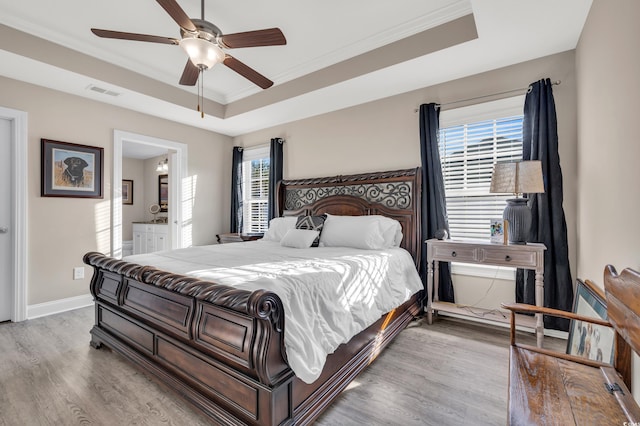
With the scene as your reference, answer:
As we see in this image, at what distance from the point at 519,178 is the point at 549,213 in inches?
19.8

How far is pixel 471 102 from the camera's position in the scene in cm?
304

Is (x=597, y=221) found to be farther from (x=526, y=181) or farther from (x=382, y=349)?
(x=382, y=349)

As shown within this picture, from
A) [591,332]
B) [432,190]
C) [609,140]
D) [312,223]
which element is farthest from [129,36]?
[591,332]

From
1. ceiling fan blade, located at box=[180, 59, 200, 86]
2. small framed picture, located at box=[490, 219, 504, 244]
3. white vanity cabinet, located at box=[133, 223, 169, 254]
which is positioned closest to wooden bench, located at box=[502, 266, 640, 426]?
small framed picture, located at box=[490, 219, 504, 244]

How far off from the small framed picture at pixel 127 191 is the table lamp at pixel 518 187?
24.6ft

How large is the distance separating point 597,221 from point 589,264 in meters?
0.42

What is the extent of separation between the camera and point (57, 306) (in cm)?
342

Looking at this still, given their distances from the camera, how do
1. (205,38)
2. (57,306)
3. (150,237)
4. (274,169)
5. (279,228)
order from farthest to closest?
(150,237)
(274,169)
(279,228)
(57,306)
(205,38)

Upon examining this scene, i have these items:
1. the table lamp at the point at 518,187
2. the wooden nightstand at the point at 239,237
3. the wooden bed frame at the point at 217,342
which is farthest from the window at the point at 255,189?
the table lamp at the point at 518,187

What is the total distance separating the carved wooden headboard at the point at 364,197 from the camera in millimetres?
3299

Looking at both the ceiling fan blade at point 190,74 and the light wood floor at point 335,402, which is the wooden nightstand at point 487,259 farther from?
the ceiling fan blade at point 190,74

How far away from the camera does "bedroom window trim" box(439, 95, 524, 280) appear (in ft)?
9.46

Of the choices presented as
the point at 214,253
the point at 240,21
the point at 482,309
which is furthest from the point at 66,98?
the point at 482,309

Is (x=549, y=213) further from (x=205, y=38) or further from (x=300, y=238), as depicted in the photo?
(x=205, y=38)
